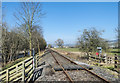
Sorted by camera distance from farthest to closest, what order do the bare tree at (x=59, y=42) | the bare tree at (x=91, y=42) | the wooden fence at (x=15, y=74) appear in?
the bare tree at (x=59, y=42) < the bare tree at (x=91, y=42) < the wooden fence at (x=15, y=74)

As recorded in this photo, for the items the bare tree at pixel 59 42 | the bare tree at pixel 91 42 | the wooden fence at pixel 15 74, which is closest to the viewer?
the wooden fence at pixel 15 74

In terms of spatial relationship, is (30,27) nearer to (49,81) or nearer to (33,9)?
(33,9)

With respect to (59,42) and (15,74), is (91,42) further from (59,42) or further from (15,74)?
(59,42)

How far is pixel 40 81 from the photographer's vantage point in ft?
16.5

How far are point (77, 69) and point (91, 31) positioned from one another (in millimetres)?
9228

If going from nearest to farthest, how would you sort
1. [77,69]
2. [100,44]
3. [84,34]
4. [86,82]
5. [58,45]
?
[86,82] → [77,69] → [100,44] → [84,34] → [58,45]

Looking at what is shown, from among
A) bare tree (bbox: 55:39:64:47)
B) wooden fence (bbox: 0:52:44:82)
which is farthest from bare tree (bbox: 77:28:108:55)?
bare tree (bbox: 55:39:64:47)

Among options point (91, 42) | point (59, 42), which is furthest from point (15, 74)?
point (59, 42)

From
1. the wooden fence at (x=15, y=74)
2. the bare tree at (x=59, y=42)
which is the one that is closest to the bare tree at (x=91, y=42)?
the wooden fence at (x=15, y=74)

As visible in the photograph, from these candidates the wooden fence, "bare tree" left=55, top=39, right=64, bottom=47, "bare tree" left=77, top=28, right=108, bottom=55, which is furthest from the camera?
"bare tree" left=55, top=39, right=64, bottom=47

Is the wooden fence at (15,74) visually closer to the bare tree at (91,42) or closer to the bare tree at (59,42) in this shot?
the bare tree at (91,42)

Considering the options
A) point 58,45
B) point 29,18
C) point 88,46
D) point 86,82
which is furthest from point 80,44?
point 58,45

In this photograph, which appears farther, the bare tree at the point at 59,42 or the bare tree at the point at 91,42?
the bare tree at the point at 59,42

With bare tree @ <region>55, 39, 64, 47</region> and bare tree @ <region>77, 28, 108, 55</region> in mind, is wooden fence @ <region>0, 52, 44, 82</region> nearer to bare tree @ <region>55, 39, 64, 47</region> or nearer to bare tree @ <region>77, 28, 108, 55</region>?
bare tree @ <region>77, 28, 108, 55</region>
